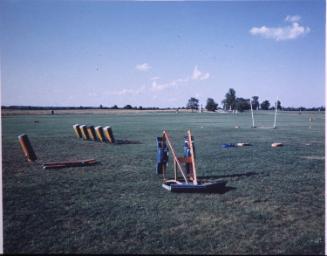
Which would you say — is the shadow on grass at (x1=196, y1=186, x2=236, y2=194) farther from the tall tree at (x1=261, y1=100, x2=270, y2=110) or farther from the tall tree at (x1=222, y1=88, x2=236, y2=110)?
the tall tree at (x1=261, y1=100, x2=270, y2=110)

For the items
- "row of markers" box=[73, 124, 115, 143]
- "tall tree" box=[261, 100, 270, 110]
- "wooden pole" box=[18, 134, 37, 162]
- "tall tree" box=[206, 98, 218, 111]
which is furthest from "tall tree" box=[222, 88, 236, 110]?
"wooden pole" box=[18, 134, 37, 162]

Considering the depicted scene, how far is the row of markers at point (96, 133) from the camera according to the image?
2159 centimetres

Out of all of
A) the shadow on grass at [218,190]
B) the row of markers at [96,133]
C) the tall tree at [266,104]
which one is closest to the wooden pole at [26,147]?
the row of markers at [96,133]

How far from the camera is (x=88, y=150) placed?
18.6 meters

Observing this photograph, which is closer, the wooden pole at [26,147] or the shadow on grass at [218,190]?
the shadow on grass at [218,190]

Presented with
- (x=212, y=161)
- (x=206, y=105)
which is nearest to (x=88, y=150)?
(x=212, y=161)

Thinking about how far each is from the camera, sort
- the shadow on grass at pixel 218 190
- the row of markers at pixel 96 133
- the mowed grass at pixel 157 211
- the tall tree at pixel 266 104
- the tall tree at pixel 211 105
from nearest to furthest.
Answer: the mowed grass at pixel 157 211
the shadow on grass at pixel 218 190
the row of markers at pixel 96 133
the tall tree at pixel 211 105
the tall tree at pixel 266 104

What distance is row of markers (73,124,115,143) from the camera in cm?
2159

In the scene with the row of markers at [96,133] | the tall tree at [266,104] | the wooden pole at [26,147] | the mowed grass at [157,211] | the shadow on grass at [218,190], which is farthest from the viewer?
the tall tree at [266,104]

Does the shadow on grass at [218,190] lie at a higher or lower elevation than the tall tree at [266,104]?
lower

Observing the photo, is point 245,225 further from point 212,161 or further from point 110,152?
point 110,152

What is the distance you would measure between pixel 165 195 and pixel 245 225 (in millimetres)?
2679

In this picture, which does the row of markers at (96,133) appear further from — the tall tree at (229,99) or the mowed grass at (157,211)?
the tall tree at (229,99)

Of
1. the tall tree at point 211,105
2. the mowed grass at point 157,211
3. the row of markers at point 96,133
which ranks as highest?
the tall tree at point 211,105
